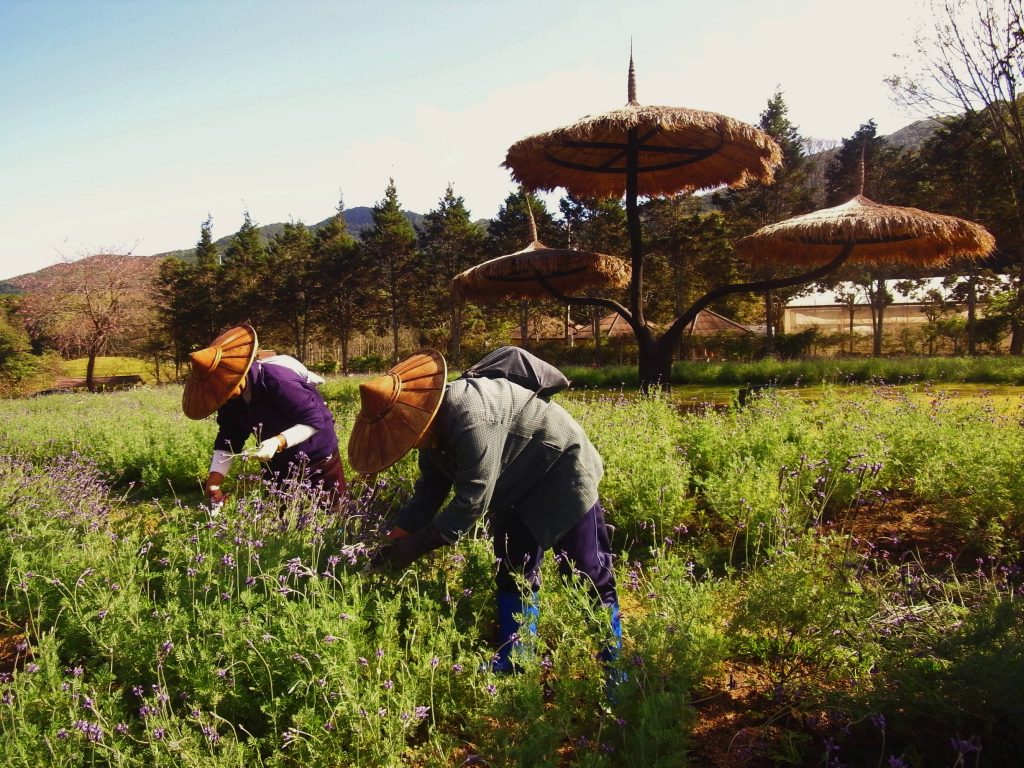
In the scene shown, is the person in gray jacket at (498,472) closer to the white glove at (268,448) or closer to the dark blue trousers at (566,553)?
the dark blue trousers at (566,553)

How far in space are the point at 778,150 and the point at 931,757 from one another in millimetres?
7466

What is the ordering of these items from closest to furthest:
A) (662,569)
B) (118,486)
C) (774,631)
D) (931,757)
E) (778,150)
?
(931,757) < (662,569) < (774,631) < (118,486) < (778,150)

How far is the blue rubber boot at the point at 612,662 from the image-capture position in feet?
5.82

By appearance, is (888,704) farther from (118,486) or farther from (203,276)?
(203,276)

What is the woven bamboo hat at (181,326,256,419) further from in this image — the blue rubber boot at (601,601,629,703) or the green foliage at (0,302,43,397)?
the green foliage at (0,302,43,397)

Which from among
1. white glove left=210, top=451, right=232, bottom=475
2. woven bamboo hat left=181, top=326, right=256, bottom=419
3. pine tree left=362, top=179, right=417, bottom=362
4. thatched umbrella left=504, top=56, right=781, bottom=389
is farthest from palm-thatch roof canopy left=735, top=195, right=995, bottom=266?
pine tree left=362, top=179, right=417, bottom=362

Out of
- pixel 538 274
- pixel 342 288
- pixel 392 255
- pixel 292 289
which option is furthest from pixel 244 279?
pixel 538 274

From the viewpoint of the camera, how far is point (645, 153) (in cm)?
877

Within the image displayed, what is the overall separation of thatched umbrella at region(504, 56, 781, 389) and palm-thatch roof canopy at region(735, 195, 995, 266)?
105 centimetres

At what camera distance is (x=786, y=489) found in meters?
3.51

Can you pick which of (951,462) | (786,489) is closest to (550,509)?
(786,489)

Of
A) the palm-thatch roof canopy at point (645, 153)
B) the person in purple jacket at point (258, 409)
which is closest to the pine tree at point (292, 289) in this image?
the palm-thatch roof canopy at point (645, 153)

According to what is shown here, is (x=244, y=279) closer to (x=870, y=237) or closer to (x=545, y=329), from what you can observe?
(x=545, y=329)

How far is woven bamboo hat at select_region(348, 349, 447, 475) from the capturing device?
203cm
